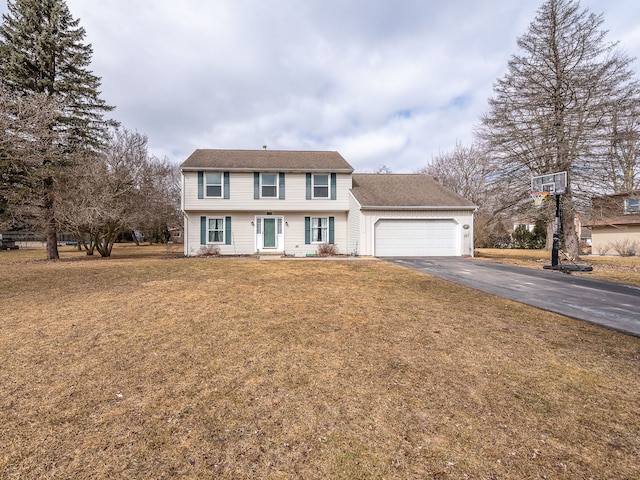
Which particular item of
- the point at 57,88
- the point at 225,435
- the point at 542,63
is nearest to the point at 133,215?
the point at 57,88

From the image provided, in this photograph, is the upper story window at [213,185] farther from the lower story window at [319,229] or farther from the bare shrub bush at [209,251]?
the lower story window at [319,229]

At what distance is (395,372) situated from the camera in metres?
3.15

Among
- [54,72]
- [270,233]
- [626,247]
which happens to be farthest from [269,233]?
[626,247]

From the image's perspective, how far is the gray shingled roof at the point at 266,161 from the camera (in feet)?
52.5

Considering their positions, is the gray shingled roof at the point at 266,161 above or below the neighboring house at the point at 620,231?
above

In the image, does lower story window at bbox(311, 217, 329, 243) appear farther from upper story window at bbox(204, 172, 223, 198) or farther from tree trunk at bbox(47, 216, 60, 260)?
tree trunk at bbox(47, 216, 60, 260)

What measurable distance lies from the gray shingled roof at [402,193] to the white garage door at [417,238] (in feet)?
3.24

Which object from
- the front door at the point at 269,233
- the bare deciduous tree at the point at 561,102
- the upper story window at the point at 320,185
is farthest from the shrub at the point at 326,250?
the bare deciduous tree at the point at 561,102

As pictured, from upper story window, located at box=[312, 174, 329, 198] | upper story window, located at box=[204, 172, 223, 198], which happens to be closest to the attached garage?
upper story window, located at box=[312, 174, 329, 198]

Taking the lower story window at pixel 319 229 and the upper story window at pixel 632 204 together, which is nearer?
the lower story window at pixel 319 229

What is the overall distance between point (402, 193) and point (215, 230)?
36.1ft

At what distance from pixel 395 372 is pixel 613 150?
765 inches

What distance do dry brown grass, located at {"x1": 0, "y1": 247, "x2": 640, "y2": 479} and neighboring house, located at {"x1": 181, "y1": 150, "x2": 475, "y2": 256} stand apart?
10.5 m

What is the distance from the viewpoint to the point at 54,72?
15.5 meters
